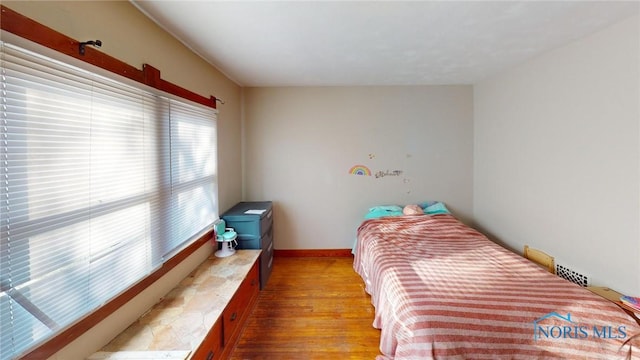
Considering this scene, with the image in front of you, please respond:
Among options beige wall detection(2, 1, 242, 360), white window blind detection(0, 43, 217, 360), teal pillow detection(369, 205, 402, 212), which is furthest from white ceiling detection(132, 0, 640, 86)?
teal pillow detection(369, 205, 402, 212)

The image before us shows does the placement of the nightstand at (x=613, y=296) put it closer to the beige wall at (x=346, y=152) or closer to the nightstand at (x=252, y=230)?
the beige wall at (x=346, y=152)

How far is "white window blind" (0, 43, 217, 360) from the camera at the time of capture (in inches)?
34.6

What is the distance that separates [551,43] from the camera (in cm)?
212

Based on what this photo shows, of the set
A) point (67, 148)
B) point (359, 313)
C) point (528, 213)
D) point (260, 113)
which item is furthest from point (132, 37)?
point (528, 213)

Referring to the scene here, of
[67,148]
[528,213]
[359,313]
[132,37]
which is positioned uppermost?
[132,37]

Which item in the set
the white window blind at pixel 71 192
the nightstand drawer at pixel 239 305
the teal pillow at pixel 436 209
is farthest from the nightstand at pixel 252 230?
the teal pillow at pixel 436 209

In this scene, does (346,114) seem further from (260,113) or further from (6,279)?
(6,279)

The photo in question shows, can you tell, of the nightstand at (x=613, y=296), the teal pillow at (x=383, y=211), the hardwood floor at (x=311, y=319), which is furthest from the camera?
the teal pillow at (x=383, y=211)

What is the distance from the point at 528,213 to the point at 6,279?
3.83 metres

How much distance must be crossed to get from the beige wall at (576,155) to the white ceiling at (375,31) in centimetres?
25

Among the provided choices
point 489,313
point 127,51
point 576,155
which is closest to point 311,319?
point 489,313

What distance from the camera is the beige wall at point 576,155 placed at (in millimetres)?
1731

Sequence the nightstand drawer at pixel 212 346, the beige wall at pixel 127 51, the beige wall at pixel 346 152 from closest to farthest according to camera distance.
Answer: the beige wall at pixel 127 51 → the nightstand drawer at pixel 212 346 → the beige wall at pixel 346 152

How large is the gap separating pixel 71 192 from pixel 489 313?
92.5 inches
